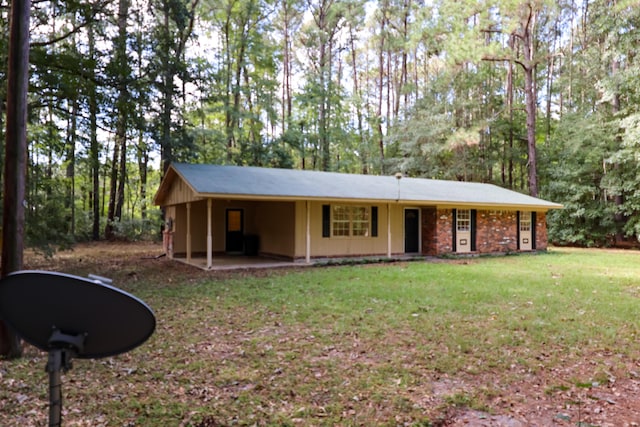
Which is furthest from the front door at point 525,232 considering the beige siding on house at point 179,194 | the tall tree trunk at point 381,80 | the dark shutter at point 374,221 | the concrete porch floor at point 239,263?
the beige siding on house at point 179,194

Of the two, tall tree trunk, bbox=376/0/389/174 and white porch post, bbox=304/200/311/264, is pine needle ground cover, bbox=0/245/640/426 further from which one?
tall tree trunk, bbox=376/0/389/174

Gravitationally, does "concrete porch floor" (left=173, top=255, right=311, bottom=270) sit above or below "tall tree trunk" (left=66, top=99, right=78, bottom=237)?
below

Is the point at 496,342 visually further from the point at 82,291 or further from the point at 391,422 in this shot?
the point at 82,291

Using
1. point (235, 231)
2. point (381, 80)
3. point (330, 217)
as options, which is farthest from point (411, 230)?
point (381, 80)

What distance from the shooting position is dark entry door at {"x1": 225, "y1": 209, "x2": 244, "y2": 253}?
14492mm

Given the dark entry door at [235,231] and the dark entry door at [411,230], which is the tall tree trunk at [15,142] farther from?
the dark entry door at [411,230]

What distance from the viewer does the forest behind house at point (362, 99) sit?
39.2 ft

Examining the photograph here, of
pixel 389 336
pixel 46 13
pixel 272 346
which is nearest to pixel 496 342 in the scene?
pixel 389 336

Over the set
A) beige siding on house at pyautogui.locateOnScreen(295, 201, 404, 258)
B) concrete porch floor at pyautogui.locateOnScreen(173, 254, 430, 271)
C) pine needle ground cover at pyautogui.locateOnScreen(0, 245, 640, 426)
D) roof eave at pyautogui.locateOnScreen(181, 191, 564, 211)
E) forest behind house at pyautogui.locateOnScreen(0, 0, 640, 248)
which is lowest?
pine needle ground cover at pyautogui.locateOnScreen(0, 245, 640, 426)

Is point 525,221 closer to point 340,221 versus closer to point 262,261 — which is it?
point 340,221

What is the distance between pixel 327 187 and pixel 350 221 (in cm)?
141

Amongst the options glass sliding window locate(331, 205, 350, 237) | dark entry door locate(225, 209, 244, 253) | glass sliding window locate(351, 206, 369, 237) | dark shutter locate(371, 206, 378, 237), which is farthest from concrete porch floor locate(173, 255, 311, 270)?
dark shutter locate(371, 206, 378, 237)

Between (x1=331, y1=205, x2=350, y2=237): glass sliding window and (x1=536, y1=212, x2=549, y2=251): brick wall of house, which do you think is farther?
(x1=536, y1=212, x2=549, y2=251): brick wall of house

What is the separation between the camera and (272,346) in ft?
15.1
